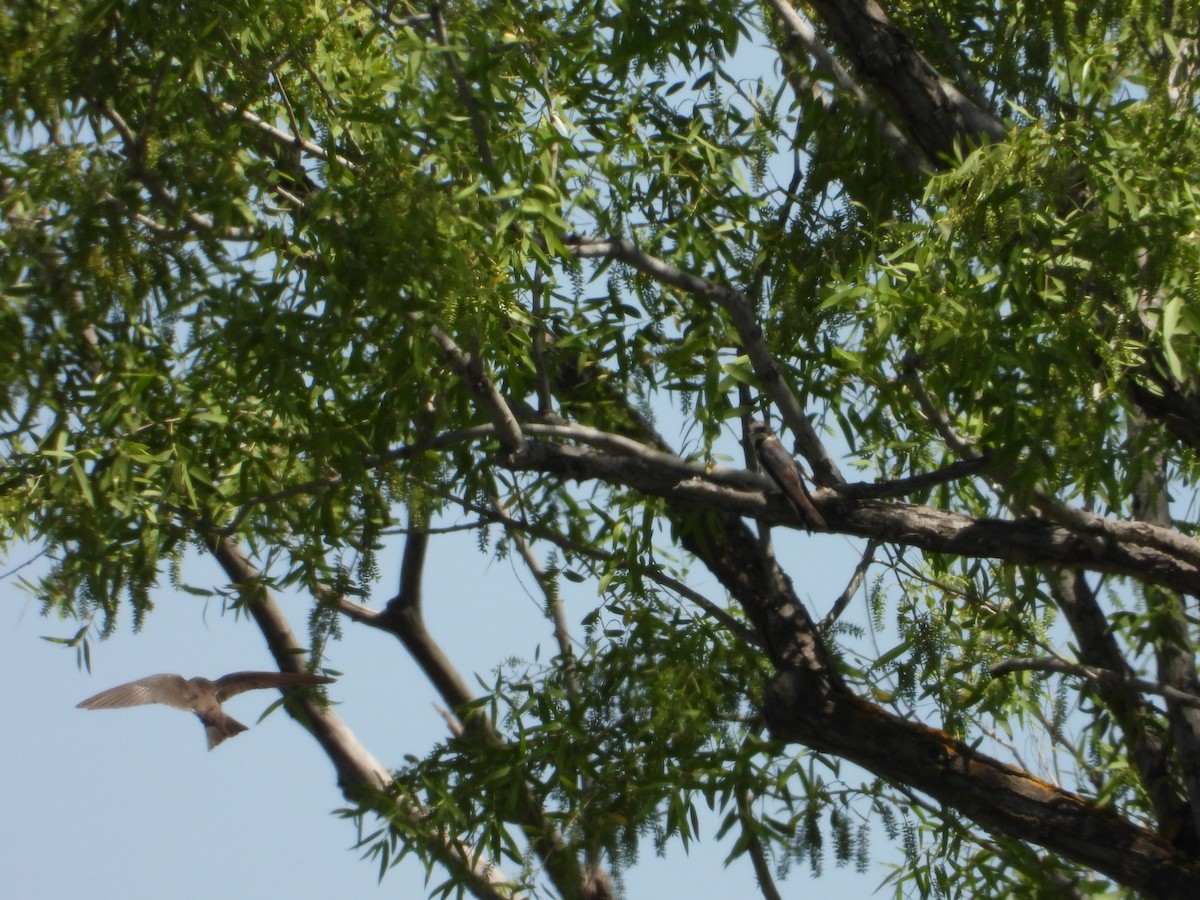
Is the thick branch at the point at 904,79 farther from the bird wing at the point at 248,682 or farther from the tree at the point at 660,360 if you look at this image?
the bird wing at the point at 248,682

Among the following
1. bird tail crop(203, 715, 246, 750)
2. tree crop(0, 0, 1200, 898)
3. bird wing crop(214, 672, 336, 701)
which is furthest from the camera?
bird tail crop(203, 715, 246, 750)

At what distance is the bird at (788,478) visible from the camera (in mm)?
2893

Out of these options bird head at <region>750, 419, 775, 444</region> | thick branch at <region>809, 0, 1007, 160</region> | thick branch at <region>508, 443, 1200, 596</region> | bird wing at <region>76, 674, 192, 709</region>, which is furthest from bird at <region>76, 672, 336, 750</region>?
thick branch at <region>809, 0, 1007, 160</region>

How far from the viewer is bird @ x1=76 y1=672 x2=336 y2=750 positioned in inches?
133

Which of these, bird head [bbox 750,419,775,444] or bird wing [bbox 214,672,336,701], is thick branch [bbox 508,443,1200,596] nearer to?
bird head [bbox 750,419,775,444]

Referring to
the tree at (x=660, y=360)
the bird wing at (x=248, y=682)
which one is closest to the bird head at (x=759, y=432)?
the tree at (x=660, y=360)

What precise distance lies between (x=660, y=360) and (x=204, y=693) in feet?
4.95

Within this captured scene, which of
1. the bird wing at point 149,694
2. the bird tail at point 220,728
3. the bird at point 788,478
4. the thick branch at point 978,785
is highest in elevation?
the bird wing at point 149,694

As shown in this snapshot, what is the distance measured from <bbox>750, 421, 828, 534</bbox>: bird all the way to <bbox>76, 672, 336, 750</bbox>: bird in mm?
1381

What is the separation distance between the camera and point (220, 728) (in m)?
3.47

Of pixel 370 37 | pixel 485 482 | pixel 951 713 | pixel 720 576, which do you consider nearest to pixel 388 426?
pixel 485 482

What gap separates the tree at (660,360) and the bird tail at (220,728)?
0.22 m

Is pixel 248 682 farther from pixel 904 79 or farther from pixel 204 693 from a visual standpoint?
pixel 904 79

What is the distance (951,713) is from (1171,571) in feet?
2.56
